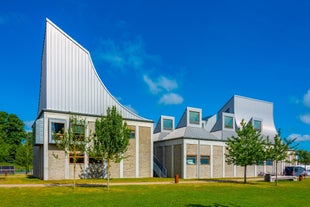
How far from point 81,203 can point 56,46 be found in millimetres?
25330

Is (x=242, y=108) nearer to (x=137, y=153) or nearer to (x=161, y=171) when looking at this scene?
(x=161, y=171)

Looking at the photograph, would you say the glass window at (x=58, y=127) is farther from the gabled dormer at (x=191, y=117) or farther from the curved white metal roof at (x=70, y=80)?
the gabled dormer at (x=191, y=117)

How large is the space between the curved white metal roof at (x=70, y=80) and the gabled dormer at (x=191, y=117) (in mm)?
9563

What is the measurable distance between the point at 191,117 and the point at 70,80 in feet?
62.7

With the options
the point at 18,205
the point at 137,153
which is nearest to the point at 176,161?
the point at 137,153

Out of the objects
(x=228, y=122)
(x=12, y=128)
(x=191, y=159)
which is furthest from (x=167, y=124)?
(x=12, y=128)

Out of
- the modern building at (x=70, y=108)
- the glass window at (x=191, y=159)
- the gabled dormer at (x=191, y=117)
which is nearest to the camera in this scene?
the modern building at (x=70, y=108)

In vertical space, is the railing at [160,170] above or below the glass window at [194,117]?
below

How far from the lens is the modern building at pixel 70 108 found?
31312 millimetres

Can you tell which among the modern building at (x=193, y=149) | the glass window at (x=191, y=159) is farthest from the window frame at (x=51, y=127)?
the glass window at (x=191, y=159)

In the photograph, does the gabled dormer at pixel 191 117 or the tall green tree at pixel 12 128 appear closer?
the gabled dormer at pixel 191 117

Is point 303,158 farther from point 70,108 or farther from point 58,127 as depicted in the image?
point 58,127

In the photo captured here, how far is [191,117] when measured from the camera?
44.1m

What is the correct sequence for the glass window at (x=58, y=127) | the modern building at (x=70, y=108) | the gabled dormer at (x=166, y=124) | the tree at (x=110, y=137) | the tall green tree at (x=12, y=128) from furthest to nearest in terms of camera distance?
the tall green tree at (x=12, y=128), the gabled dormer at (x=166, y=124), the glass window at (x=58, y=127), the modern building at (x=70, y=108), the tree at (x=110, y=137)
